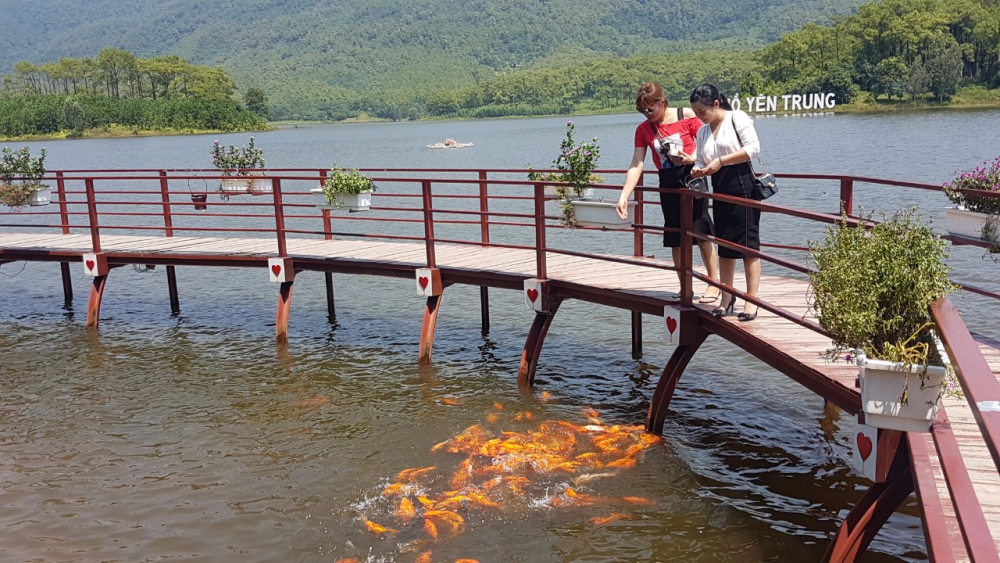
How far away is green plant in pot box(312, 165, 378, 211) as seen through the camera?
12102 mm

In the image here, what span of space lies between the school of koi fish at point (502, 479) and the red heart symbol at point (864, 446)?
2.27m

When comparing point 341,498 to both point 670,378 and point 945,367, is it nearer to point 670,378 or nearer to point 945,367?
point 670,378

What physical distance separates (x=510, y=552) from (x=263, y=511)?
7.31 ft

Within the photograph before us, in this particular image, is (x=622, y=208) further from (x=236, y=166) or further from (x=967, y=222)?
(x=236, y=166)

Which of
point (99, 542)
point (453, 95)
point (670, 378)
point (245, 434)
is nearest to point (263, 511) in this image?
point (99, 542)

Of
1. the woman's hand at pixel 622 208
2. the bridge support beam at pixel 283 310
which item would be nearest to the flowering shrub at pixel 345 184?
the bridge support beam at pixel 283 310

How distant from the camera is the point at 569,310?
14758 millimetres

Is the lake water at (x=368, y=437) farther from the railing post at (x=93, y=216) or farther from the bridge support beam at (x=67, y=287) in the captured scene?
the railing post at (x=93, y=216)

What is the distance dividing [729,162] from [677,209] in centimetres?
115

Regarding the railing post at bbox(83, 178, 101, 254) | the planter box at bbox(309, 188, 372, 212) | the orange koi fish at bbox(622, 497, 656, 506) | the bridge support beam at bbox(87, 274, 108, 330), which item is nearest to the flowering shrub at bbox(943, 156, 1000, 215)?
the orange koi fish at bbox(622, 497, 656, 506)

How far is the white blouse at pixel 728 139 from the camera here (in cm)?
665

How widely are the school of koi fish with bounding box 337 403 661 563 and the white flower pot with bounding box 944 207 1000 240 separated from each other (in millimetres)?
3126

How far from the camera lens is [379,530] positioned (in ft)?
22.7

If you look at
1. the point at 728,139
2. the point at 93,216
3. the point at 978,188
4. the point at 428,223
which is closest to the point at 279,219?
the point at 428,223
